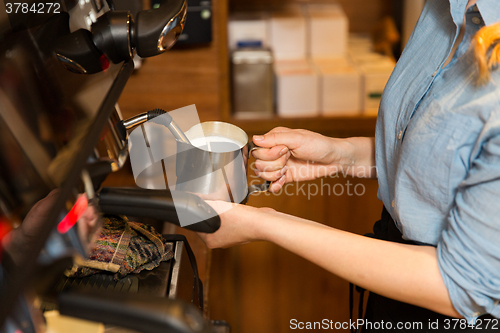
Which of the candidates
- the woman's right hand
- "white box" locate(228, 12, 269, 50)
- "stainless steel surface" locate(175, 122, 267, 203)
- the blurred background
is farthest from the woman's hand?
"white box" locate(228, 12, 269, 50)

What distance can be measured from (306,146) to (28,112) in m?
0.51

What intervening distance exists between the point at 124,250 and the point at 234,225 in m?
0.17

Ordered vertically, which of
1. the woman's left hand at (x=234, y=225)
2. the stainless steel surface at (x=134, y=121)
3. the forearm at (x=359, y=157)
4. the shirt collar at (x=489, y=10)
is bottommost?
the forearm at (x=359, y=157)

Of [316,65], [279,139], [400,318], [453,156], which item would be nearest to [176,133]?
[279,139]

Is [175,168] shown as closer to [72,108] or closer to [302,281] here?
[72,108]

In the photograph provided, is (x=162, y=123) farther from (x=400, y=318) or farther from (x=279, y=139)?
(x=400, y=318)

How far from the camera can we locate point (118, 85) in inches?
23.5

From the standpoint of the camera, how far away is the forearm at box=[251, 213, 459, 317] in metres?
0.58

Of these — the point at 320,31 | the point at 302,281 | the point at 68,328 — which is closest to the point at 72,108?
the point at 68,328

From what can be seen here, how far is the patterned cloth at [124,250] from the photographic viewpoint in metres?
0.62

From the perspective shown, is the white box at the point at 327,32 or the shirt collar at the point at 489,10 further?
the white box at the point at 327,32

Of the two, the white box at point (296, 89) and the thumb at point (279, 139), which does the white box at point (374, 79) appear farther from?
the thumb at point (279, 139)

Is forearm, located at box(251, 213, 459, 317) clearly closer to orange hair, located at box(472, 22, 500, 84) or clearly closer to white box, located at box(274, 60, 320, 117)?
orange hair, located at box(472, 22, 500, 84)

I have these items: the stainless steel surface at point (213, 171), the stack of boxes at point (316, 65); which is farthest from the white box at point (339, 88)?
the stainless steel surface at point (213, 171)
